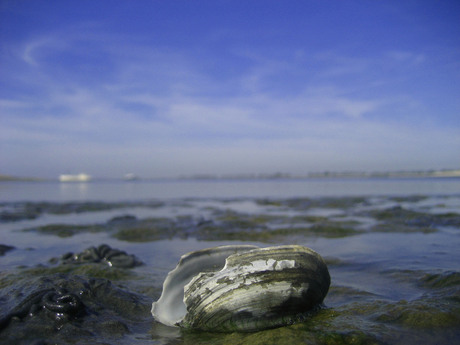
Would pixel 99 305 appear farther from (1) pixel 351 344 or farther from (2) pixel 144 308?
(1) pixel 351 344

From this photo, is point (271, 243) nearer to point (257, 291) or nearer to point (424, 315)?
point (424, 315)

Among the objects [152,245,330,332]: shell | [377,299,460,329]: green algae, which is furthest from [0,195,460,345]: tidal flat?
[152,245,330,332]: shell

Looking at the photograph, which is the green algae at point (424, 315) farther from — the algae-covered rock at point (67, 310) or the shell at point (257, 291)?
the algae-covered rock at point (67, 310)

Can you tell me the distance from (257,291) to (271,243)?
6046 mm

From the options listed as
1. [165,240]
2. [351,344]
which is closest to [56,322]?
[351,344]

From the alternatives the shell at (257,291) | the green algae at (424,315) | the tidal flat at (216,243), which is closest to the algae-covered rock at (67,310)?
the tidal flat at (216,243)

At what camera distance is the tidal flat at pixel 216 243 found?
354cm

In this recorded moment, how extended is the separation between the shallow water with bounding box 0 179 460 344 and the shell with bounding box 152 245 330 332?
0.40 ft

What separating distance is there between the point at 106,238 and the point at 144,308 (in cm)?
687

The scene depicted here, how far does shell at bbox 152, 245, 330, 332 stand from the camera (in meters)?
3.41

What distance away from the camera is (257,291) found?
3.38 meters

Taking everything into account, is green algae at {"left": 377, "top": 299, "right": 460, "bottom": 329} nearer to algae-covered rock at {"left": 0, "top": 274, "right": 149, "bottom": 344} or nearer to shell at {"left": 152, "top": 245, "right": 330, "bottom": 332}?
shell at {"left": 152, "top": 245, "right": 330, "bottom": 332}

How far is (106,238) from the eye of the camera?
1098cm

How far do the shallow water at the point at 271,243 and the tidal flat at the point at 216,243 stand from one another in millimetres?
17
